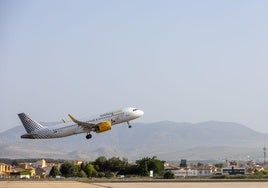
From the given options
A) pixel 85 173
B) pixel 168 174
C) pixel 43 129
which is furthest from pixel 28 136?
pixel 85 173

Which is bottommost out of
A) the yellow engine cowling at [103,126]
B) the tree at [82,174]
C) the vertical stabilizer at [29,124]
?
the tree at [82,174]

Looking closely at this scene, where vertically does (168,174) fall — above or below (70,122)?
below

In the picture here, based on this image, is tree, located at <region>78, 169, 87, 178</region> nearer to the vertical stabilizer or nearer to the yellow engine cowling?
the vertical stabilizer

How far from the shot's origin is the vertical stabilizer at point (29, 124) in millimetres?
118250

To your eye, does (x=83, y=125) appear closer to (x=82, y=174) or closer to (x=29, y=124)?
(x=29, y=124)

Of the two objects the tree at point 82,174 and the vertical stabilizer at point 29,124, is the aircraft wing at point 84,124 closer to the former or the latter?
the vertical stabilizer at point 29,124

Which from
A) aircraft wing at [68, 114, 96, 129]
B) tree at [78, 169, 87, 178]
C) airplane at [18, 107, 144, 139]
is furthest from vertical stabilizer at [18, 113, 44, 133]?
tree at [78, 169, 87, 178]

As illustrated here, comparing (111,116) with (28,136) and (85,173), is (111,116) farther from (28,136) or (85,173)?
(85,173)

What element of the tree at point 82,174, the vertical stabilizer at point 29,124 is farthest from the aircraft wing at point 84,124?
the tree at point 82,174

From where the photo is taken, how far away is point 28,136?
4540 inches

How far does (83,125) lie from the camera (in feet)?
364

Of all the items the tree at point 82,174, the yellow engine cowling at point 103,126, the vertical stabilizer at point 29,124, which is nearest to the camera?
the yellow engine cowling at point 103,126

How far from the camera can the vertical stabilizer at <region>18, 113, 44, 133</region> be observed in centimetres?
11825
